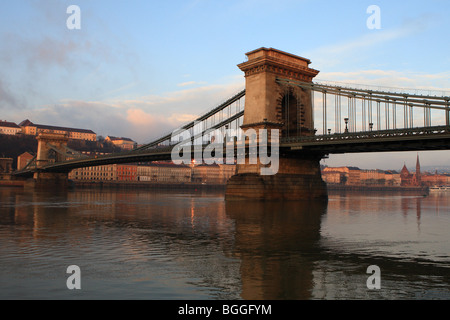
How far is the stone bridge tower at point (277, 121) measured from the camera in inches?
1866

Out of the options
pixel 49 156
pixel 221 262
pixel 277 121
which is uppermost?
pixel 277 121

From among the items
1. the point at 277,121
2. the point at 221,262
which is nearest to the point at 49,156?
the point at 277,121

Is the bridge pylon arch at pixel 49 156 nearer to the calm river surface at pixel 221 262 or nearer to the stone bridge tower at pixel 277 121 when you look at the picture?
the stone bridge tower at pixel 277 121

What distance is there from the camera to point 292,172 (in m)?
49.6

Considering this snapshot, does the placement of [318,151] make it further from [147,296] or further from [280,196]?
[147,296]

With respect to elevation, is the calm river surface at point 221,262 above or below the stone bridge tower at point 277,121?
below

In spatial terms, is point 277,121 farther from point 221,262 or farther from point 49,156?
point 49,156

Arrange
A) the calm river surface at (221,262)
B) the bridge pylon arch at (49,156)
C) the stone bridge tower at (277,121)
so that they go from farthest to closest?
the bridge pylon arch at (49,156)
the stone bridge tower at (277,121)
the calm river surface at (221,262)

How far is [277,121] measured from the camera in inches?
1949

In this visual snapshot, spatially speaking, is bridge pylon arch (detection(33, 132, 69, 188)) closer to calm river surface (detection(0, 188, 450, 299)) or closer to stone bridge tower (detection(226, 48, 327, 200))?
stone bridge tower (detection(226, 48, 327, 200))

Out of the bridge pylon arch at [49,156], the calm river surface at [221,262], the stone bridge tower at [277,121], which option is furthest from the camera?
the bridge pylon arch at [49,156]

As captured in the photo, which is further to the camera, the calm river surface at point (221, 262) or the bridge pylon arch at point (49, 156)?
the bridge pylon arch at point (49, 156)

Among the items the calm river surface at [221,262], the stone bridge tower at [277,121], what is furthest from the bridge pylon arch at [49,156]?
the calm river surface at [221,262]
